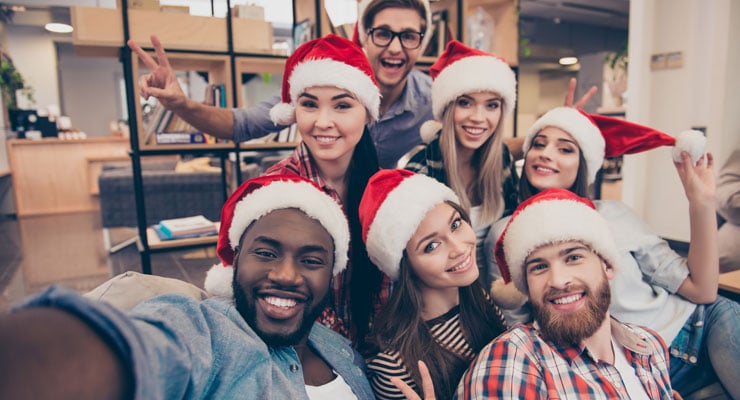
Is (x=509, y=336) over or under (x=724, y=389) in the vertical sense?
over

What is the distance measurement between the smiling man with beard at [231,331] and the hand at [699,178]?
1123 mm

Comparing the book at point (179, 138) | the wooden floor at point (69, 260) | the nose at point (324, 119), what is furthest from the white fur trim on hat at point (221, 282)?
the wooden floor at point (69, 260)

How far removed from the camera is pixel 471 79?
1787 mm

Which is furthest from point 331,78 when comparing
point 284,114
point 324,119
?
point 284,114

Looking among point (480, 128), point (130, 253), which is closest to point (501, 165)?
point (480, 128)

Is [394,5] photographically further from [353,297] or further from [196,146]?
[196,146]

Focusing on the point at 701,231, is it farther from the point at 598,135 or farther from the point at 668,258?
the point at 598,135

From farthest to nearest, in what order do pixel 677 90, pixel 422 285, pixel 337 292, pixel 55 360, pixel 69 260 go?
pixel 69 260 < pixel 677 90 < pixel 337 292 < pixel 422 285 < pixel 55 360

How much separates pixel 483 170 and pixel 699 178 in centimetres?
68

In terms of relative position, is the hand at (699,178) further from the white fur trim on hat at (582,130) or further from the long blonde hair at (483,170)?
the long blonde hair at (483,170)

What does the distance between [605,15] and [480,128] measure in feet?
29.7

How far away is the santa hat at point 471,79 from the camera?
1789 mm

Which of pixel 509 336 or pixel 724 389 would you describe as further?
pixel 724 389

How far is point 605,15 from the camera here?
923 centimetres
